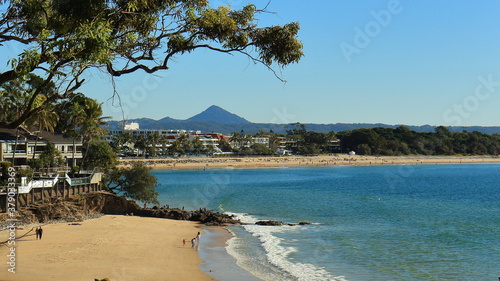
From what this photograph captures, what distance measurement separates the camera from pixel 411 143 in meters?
190

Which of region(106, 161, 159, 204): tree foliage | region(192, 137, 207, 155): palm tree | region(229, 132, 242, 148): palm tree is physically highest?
region(229, 132, 242, 148): palm tree

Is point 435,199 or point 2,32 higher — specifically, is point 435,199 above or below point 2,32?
below

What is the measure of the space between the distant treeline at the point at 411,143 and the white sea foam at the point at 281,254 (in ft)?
498

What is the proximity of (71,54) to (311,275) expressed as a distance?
1657cm

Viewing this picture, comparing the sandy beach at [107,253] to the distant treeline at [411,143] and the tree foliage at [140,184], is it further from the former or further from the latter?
the distant treeline at [411,143]

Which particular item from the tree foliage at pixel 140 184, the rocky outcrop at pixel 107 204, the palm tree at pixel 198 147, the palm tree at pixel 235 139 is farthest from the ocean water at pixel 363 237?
the palm tree at pixel 235 139

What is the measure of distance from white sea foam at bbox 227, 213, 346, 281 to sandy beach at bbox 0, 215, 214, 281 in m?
3.50

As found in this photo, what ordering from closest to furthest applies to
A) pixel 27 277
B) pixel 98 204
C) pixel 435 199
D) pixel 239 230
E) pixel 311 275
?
pixel 27 277
pixel 311 275
pixel 239 230
pixel 98 204
pixel 435 199

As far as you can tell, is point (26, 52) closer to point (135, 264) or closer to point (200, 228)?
point (135, 264)

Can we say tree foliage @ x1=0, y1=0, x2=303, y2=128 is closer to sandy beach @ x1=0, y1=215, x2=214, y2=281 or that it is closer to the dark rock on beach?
sandy beach @ x1=0, y1=215, x2=214, y2=281

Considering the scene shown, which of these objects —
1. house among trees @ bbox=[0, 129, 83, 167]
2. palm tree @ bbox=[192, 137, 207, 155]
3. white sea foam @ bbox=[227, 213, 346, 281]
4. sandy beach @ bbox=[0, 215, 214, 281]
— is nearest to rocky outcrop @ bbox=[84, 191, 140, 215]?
sandy beach @ bbox=[0, 215, 214, 281]

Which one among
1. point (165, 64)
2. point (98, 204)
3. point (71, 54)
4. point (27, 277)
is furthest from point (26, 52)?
point (98, 204)

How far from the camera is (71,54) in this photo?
748cm

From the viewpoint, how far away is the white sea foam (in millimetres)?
21719
